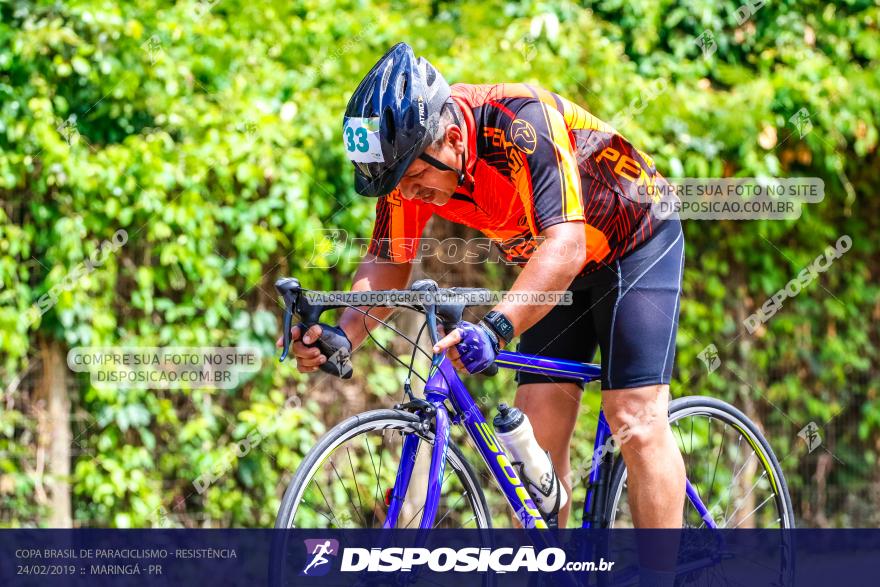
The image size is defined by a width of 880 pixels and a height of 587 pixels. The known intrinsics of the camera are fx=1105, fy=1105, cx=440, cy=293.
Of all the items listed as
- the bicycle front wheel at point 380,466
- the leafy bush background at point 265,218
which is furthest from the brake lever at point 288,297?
the leafy bush background at point 265,218

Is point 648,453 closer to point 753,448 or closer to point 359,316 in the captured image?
point 753,448

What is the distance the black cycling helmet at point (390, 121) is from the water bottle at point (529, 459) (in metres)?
0.71

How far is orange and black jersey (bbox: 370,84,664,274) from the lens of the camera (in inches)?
111

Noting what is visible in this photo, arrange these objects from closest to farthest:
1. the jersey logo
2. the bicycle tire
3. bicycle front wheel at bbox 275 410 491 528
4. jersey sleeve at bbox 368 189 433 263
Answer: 1. bicycle front wheel at bbox 275 410 491 528
2. the jersey logo
3. jersey sleeve at bbox 368 189 433 263
4. the bicycle tire

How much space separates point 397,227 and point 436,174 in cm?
30

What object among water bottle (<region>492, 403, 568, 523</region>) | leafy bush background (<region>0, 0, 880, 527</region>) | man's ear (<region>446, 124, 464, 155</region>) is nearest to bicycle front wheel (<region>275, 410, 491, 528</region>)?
water bottle (<region>492, 403, 568, 523</region>)

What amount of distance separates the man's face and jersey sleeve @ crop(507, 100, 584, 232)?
141mm

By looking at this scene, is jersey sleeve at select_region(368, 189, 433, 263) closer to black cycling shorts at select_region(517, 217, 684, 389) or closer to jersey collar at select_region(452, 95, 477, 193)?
jersey collar at select_region(452, 95, 477, 193)

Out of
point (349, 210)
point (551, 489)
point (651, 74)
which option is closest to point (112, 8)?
point (349, 210)

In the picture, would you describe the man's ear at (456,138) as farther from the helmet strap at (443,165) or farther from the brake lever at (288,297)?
the brake lever at (288,297)

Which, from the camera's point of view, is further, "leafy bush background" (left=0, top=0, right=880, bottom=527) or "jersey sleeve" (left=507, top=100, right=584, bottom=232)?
"leafy bush background" (left=0, top=0, right=880, bottom=527)

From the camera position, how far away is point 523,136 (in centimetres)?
285

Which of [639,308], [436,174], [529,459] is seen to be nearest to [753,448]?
[639,308]

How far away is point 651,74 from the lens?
21.2 ft
